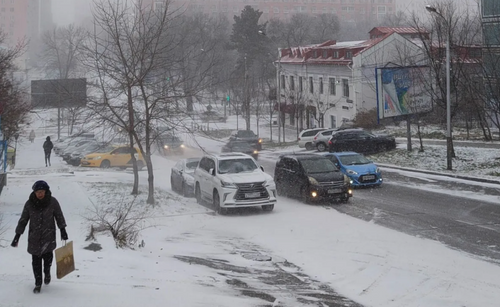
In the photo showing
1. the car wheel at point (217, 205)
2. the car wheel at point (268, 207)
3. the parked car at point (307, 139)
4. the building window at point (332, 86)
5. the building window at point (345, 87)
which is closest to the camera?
the car wheel at point (217, 205)

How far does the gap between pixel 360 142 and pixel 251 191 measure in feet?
63.6

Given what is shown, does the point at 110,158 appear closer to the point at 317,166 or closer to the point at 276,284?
the point at 317,166

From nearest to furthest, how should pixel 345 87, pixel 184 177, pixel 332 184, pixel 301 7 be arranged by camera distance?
pixel 332 184 → pixel 184 177 → pixel 345 87 → pixel 301 7

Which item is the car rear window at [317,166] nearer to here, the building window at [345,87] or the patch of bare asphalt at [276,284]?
the patch of bare asphalt at [276,284]

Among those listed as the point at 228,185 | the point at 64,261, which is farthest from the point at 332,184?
the point at 64,261

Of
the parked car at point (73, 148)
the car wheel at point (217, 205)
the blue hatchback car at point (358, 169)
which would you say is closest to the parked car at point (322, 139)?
the parked car at point (73, 148)

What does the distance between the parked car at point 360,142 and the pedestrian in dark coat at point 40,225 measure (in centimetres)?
2932

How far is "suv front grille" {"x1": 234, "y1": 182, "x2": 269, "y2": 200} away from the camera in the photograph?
59.0 ft

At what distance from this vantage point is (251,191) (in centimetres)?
1806

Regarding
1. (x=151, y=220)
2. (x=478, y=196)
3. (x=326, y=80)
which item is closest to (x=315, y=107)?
(x=326, y=80)

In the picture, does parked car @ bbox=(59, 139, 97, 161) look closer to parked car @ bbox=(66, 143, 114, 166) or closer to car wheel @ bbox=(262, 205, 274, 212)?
parked car @ bbox=(66, 143, 114, 166)

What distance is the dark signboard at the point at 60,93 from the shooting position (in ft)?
63.3

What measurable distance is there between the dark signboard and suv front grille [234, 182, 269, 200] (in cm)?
553

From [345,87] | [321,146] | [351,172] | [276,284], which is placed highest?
[345,87]
